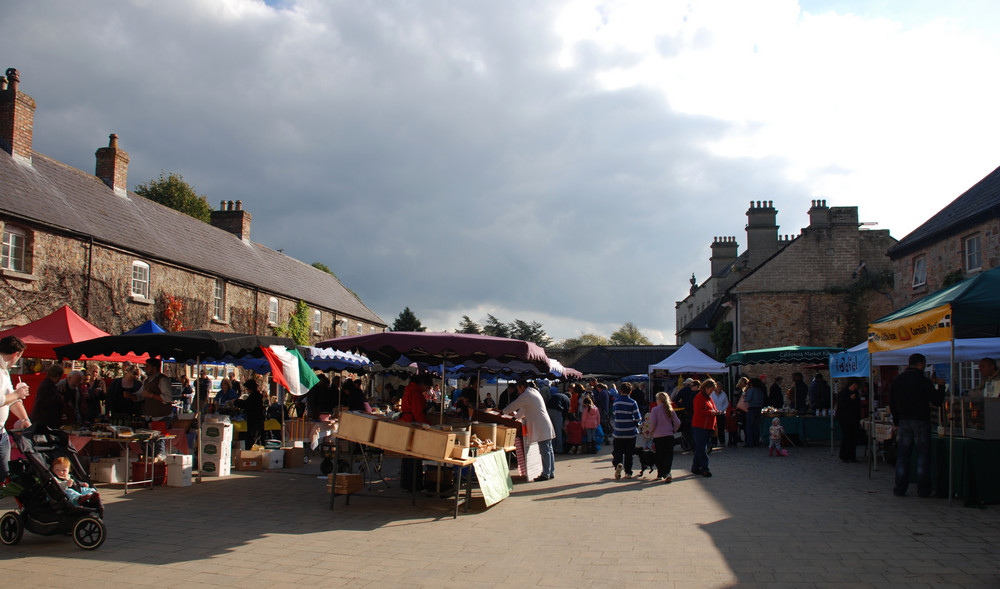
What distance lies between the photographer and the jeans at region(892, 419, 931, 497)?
30.8 ft

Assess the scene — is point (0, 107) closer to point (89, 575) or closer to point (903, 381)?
point (89, 575)

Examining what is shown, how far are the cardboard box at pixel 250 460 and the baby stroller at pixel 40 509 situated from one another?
6359 mm

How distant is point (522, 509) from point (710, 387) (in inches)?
201

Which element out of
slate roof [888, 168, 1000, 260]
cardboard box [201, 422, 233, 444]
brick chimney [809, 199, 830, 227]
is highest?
brick chimney [809, 199, 830, 227]

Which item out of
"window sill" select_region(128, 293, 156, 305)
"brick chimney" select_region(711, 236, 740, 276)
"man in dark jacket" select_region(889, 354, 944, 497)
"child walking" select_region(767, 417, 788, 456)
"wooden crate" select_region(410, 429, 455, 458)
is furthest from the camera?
"brick chimney" select_region(711, 236, 740, 276)

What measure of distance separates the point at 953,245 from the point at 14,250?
24656mm

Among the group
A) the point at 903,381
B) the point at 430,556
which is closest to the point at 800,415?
the point at 903,381

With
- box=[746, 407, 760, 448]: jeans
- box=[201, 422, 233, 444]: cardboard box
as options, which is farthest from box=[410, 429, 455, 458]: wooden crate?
box=[746, 407, 760, 448]: jeans

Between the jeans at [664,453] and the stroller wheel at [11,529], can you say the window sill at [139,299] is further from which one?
the jeans at [664,453]

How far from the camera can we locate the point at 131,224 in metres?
22.8

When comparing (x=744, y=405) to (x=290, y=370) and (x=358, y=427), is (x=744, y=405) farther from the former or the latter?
(x=358, y=427)

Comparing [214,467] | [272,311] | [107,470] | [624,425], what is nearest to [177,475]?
[107,470]

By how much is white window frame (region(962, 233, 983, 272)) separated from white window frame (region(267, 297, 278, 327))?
990 inches

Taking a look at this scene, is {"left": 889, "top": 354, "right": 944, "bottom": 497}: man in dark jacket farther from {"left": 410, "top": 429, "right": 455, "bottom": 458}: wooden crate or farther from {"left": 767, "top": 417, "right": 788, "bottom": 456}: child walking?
{"left": 767, "top": 417, "right": 788, "bottom": 456}: child walking
